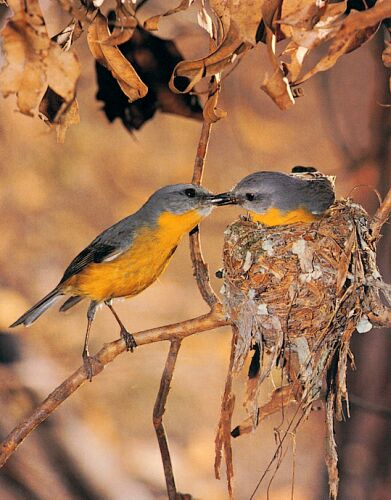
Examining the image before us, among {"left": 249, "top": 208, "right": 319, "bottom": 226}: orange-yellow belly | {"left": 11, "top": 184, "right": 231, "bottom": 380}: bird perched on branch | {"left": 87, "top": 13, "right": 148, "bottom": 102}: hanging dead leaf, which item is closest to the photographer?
{"left": 87, "top": 13, "right": 148, "bottom": 102}: hanging dead leaf

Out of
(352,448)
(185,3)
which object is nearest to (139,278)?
(185,3)

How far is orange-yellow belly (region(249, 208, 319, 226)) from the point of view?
1.47 m

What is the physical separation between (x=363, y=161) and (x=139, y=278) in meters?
0.82

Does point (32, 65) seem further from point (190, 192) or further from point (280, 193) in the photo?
point (280, 193)

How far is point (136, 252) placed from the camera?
1.38 meters

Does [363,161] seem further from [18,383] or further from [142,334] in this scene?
[18,383]

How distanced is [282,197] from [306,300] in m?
0.29

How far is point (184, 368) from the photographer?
1820 mm

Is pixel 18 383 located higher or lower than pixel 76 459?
higher

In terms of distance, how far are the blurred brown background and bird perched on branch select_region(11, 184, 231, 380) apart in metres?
0.36

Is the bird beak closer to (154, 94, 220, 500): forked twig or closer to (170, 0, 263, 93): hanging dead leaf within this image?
(154, 94, 220, 500): forked twig

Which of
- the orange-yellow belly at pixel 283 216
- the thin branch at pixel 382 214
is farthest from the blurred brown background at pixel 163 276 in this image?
the thin branch at pixel 382 214

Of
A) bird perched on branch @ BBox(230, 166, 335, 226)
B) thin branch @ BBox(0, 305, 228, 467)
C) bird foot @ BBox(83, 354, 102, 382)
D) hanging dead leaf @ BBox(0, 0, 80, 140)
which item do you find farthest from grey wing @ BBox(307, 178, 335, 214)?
hanging dead leaf @ BBox(0, 0, 80, 140)

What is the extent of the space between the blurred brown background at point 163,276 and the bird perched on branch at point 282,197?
33 centimetres
